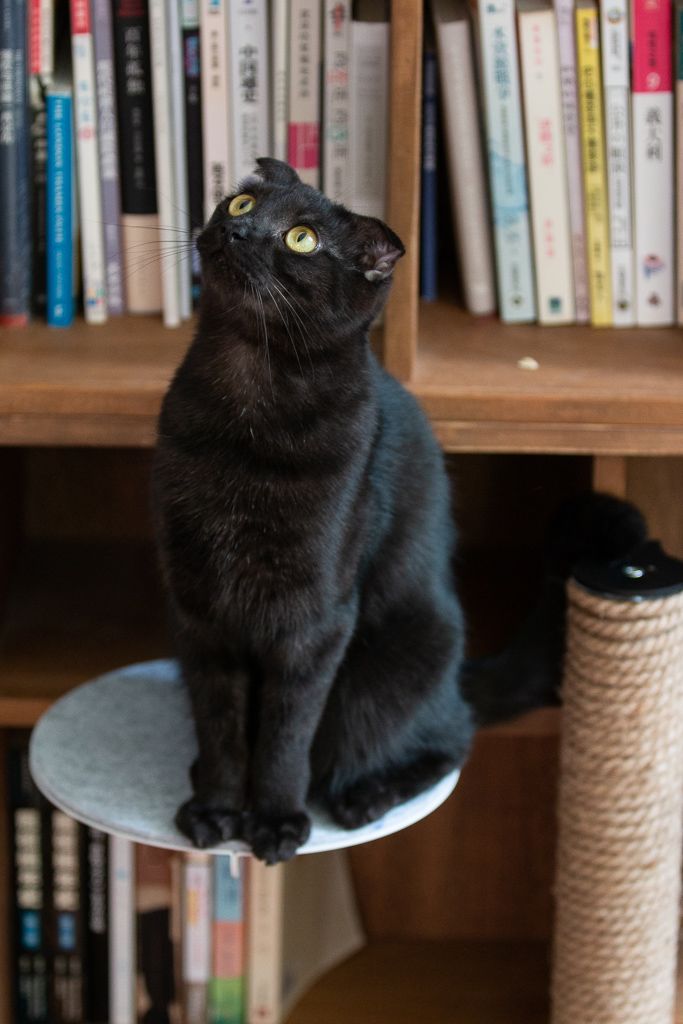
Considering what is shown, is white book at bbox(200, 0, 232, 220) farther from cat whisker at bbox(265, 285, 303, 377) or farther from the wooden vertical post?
cat whisker at bbox(265, 285, 303, 377)

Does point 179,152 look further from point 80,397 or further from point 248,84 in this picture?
point 80,397

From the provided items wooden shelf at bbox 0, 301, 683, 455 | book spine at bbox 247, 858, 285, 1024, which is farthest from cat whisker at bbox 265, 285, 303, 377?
book spine at bbox 247, 858, 285, 1024

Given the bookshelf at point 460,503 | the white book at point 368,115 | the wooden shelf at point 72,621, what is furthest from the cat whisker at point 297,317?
the wooden shelf at point 72,621

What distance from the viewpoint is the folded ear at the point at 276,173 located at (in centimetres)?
95

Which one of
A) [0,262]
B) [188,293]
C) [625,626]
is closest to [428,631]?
[625,626]

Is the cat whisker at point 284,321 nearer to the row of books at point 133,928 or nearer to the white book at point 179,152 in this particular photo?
the white book at point 179,152

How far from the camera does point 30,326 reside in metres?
1.27

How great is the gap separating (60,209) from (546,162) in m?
0.47

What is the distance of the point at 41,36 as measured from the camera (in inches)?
46.6

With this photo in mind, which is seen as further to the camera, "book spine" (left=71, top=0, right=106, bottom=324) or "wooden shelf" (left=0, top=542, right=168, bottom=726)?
"wooden shelf" (left=0, top=542, right=168, bottom=726)

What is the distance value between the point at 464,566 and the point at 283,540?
0.59 metres

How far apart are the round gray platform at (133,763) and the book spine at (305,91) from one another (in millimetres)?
509

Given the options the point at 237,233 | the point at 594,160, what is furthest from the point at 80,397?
the point at 594,160

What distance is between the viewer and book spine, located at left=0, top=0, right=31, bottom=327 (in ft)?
3.80
